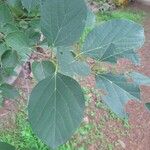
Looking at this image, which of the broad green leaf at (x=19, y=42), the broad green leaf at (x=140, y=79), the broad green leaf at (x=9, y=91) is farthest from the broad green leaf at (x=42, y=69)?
the broad green leaf at (x=9, y=91)

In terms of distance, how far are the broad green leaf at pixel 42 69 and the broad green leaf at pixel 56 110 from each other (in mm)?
151

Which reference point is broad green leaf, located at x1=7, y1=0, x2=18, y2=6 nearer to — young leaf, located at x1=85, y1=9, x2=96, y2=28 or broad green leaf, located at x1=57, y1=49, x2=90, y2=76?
young leaf, located at x1=85, y1=9, x2=96, y2=28

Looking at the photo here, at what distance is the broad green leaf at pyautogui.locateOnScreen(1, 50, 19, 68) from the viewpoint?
81 centimetres

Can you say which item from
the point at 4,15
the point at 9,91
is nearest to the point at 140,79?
the point at 4,15

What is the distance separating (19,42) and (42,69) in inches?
2.6

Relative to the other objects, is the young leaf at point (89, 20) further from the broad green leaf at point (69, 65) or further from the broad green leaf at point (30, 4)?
the broad green leaf at point (69, 65)

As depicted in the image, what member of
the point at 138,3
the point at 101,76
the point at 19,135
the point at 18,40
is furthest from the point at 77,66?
the point at 138,3

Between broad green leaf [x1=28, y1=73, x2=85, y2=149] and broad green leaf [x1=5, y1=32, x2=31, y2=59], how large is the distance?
0.71 feet

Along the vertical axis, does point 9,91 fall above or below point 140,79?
below

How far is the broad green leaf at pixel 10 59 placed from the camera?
81 centimetres

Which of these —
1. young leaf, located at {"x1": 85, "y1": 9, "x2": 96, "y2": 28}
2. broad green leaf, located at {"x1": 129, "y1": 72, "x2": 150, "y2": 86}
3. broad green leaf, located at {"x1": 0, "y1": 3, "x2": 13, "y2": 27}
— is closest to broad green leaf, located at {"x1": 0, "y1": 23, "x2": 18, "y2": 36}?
broad green leaf, located at {"x1": 0, "y1": 3, "x2": 13, "y2": 27}

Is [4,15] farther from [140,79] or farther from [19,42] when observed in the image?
[140,79]

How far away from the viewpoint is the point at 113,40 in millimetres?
621

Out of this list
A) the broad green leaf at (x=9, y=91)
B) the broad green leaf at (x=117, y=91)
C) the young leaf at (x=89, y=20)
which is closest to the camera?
the broad green leaf at (x=117, y=91)
